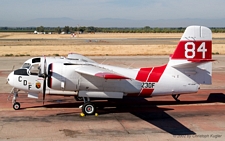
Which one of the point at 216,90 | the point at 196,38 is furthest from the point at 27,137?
the point at 216,90

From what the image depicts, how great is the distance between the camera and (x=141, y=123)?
51.7 ft

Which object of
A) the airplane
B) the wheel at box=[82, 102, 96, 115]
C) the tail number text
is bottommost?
the wheel at box=[82, 102, 96, 115]

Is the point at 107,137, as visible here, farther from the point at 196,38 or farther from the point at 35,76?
the point at 196,38

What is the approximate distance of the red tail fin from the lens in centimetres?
1841

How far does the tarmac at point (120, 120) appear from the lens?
45.3 ft

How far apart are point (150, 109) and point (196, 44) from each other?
5.04 metres

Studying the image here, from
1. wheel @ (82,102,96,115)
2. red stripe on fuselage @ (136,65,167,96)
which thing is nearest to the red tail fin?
red stripe on fuselage @ (136,65,167,96)

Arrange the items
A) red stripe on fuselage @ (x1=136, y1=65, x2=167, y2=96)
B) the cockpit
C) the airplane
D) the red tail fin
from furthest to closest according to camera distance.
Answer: the red tail fin, red stripe on fuselage @ (x1=136, y1=65, x2=167, y2=96), the cockpit, the airplane

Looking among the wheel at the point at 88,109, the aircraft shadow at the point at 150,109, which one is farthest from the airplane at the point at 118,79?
the aircraft shadow at the point at 150,109

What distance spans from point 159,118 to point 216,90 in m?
10.5

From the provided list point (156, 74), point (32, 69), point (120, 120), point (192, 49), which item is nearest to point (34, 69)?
point (32, 69)

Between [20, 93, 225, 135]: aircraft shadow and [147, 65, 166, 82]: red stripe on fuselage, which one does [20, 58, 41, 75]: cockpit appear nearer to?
[20, 93, 225, 135]: aircraft shadow

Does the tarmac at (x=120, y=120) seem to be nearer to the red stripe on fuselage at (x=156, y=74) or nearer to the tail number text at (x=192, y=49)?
the red stripe on fuselage at (x=156, y=74)

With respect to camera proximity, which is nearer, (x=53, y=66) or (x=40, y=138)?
(x=40, y=138)
